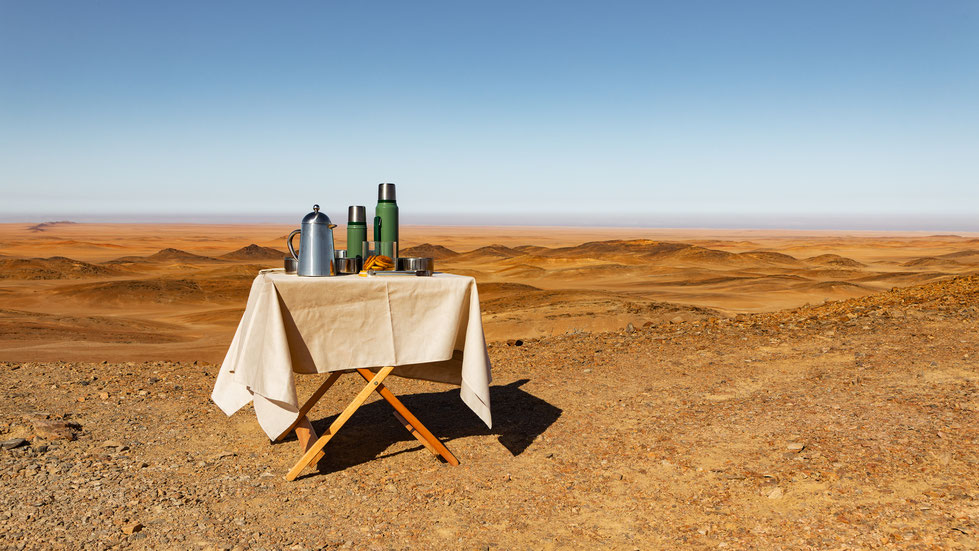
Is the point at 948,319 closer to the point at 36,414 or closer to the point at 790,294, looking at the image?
the point at 36,414

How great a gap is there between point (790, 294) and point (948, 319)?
1498cm

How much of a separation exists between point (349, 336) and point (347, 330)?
0.04 meters

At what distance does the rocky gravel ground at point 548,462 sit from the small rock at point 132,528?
0.01m

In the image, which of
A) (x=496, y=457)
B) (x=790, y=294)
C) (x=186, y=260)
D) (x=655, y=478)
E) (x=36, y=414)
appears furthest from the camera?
(x=186, y=260)

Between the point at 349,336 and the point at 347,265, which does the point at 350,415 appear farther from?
the point at 347,265

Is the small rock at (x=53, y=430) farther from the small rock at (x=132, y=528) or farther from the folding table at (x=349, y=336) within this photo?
the small rock at (x=132, y=528)

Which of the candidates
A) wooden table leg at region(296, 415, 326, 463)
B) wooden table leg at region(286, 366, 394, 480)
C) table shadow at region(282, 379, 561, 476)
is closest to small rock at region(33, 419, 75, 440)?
table shadow at region(282, 379, 561, 476)

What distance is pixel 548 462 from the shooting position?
4605 mm

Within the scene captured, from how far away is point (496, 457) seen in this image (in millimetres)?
4746

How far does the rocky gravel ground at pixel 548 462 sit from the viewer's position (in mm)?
3510

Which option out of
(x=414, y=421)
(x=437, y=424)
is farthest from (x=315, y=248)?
(x=437, y=424)

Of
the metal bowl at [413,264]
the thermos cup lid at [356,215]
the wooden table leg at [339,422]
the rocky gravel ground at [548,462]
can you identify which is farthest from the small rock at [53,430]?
the metal bowl at [413,264]

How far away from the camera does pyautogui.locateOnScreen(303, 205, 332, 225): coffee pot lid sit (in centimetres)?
429

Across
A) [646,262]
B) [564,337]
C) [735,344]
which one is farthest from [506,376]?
[646,262]
